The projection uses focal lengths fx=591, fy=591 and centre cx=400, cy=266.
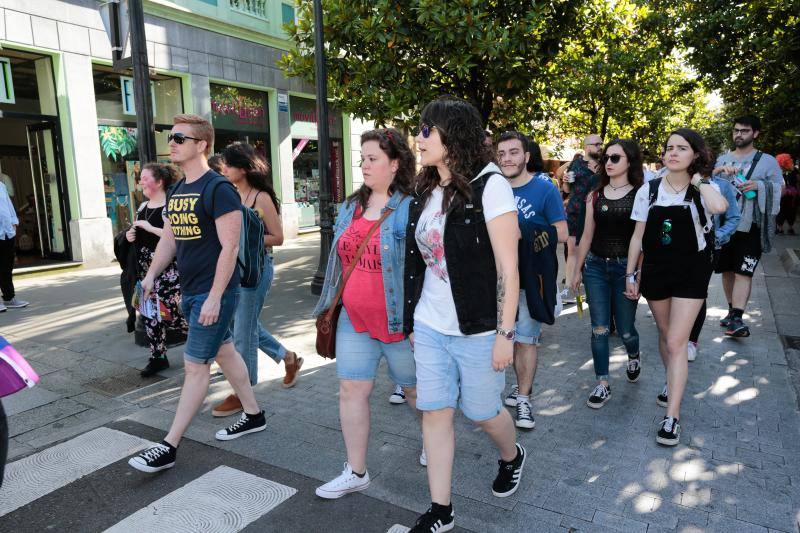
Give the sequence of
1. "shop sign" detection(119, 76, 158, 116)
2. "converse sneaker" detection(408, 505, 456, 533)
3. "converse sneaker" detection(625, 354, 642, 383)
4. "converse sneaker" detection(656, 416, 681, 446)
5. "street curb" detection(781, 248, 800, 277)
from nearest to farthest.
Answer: "converse sneaker" detection(408, 505, 456, 533)
"converse sneaker" detection(656, 416, 681, 446)
"converse sneaker" detection(625, 354, 642, 383)
"street curb" detection(781, 248, 800, 277)
"shop sign" detection(119, 76, 158, 116)

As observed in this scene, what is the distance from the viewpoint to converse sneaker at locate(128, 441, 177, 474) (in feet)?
11.2

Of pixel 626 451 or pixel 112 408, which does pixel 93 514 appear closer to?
pixel 112 408

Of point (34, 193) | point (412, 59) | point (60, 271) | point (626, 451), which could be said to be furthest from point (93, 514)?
point (34, 193)

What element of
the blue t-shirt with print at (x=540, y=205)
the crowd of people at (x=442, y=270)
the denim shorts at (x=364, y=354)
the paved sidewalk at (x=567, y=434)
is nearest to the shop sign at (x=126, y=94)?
the paved sidewalk at (x=567, y=434)

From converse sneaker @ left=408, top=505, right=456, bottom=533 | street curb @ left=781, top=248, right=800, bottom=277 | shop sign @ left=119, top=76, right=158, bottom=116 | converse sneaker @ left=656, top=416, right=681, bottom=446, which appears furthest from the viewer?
shop sign @ left=119, top=76, right=158, bottom=116

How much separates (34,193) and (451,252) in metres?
12.0

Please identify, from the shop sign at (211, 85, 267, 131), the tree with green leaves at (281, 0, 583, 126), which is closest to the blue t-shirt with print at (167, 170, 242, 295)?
the tree with green leaves at (281, 0, 583, 126)

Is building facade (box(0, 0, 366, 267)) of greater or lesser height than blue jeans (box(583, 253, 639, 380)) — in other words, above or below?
above

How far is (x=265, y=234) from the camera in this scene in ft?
14.9

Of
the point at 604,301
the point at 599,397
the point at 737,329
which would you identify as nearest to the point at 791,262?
the point at 737,329

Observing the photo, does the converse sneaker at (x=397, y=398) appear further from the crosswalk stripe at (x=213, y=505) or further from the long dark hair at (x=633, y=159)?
the long dark hair at (x=633, y=159)

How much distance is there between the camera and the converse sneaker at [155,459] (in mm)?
3408

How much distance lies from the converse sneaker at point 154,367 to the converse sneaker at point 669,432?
4.06 metres

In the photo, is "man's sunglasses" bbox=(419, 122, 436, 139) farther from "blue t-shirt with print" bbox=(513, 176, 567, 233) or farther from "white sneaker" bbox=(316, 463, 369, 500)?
"white sneaker" bbox=(316, 463, 369, 500)
